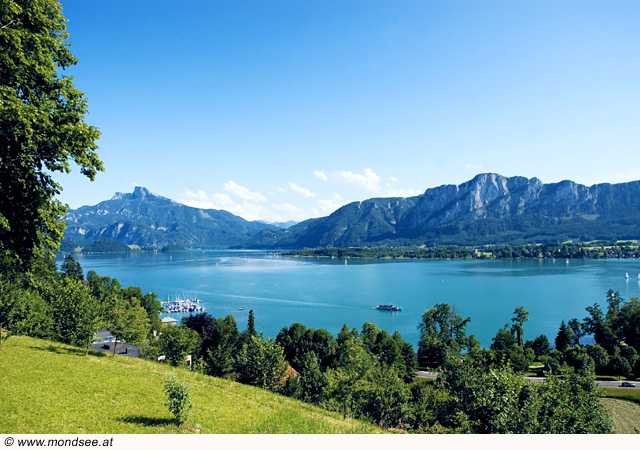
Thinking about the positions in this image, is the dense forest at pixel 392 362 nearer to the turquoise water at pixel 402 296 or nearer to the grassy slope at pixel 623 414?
the grassy slope at pixel 623 414

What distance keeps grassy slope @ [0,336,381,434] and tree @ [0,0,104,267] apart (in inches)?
139

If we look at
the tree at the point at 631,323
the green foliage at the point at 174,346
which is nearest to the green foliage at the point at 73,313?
the green foliage at the point at 174,346

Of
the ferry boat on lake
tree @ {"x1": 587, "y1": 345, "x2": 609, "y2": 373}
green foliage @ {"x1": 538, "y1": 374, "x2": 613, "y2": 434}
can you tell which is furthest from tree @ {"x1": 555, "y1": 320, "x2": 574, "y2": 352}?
the ferry boat on lake

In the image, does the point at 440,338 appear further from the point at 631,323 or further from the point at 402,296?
the point at 402,296

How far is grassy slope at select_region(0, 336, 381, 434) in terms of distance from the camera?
8000 mm

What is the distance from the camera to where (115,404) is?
966cm

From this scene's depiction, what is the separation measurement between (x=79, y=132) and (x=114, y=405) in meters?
6.76

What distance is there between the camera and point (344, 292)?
95938 millimetres

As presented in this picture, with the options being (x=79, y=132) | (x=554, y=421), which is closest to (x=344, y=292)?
(x=554, y=421)

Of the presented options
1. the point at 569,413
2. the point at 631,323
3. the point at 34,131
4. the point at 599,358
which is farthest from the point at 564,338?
the point at 34,131

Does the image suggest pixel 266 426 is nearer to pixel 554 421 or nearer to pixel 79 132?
pixel 79 132

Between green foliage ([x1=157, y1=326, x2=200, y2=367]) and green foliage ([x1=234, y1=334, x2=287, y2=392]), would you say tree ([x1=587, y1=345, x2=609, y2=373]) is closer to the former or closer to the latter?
green foliage ([x1=234, y1=334, x2=287, y2=392])

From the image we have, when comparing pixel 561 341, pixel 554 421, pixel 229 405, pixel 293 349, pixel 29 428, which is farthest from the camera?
pixel 561 341

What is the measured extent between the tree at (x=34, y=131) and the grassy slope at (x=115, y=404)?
3.52 metres
